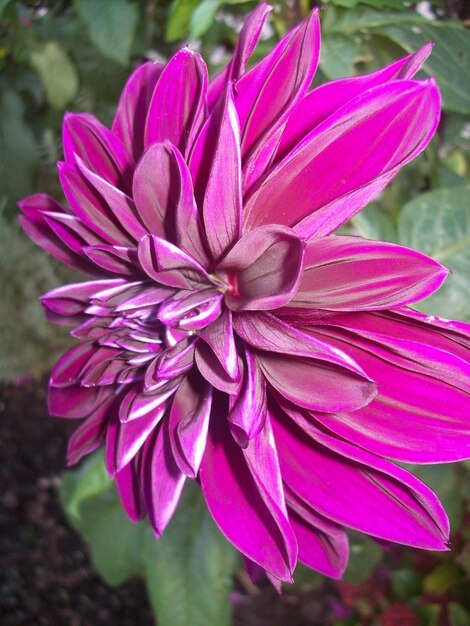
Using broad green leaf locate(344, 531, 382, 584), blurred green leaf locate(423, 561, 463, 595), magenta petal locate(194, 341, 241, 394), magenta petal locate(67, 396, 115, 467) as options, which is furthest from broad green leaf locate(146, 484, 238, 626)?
magenta petal locate(194, 341, 241, 394)

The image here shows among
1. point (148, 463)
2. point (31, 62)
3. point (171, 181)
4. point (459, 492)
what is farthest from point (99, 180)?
point (459, 492)

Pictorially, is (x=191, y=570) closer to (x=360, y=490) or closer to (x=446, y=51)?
(x=360, y=490)

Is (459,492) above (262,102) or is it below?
below

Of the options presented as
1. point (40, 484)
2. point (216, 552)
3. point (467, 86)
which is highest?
point (467, 86)

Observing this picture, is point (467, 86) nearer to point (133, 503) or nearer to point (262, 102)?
point (262, 102)

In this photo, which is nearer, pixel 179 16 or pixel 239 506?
pixel 239 506

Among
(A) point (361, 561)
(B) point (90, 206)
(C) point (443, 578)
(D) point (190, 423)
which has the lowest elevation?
(C) point (443, 578)

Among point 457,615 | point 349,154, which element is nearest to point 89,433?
point 349,154

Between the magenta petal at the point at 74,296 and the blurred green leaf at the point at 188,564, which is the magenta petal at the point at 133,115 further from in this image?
the blurred green leaf at the point at 188,564
